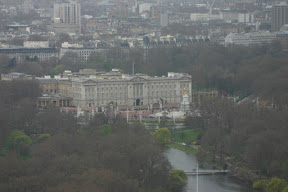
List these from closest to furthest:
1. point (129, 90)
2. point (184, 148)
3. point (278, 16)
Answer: point (184, 148) → point (129, 90) → point (278, 16)

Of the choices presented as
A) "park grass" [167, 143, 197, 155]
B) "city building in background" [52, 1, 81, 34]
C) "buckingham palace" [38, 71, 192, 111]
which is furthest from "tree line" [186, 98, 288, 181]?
"city building in background" [52, 1, 81, 34]

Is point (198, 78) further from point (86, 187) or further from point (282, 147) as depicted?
point (86, 187)

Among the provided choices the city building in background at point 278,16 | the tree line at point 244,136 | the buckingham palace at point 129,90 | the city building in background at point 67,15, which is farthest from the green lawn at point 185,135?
the city building in background at point 67,15

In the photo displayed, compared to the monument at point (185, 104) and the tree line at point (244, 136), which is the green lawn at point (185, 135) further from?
the monument at point (185, 104)

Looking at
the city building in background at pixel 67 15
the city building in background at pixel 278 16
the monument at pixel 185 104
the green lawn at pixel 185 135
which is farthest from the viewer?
the city building in background at pixel 67 15

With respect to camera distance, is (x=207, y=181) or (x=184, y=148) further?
(x=184, y=148)

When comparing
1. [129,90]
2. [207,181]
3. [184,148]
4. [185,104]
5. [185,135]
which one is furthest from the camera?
[129,90]

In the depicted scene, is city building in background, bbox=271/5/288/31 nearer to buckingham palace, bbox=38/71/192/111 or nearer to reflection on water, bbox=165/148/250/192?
buckingham palace, bbox=38/71/192/111

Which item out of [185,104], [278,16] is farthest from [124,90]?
[278,16]

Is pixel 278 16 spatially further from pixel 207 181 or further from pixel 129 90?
pixel 207 181
